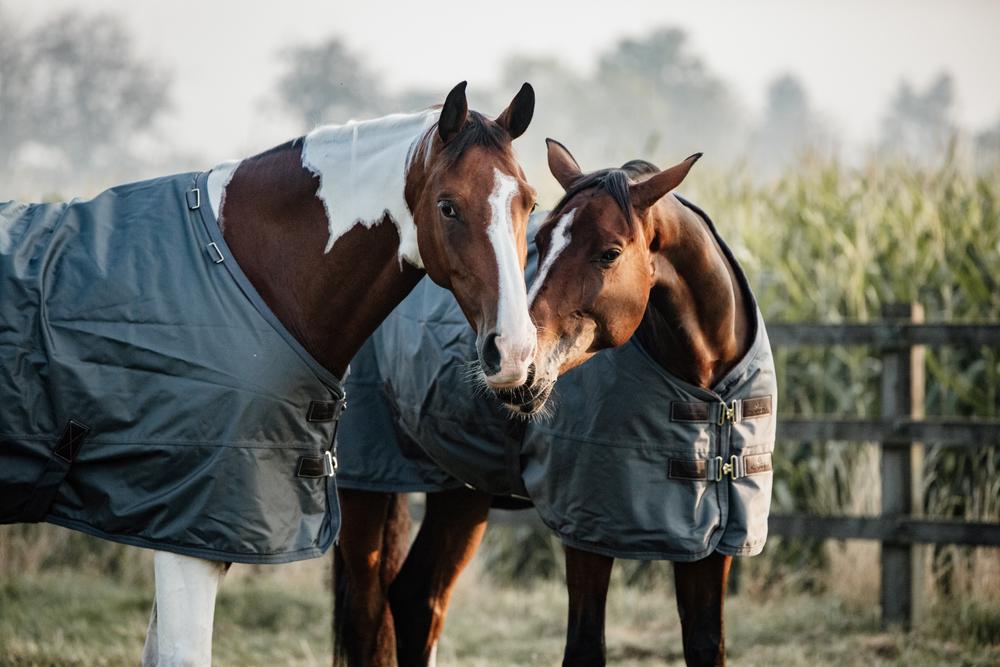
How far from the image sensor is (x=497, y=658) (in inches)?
191

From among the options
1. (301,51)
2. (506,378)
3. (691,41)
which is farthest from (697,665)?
(691,41)

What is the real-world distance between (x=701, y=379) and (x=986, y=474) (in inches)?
130

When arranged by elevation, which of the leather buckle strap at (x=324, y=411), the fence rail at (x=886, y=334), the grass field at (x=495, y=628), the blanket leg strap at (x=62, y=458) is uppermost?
the fence rail at (x=886, y=334)

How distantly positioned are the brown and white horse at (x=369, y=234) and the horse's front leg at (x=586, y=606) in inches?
35.0

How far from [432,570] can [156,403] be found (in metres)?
1.68

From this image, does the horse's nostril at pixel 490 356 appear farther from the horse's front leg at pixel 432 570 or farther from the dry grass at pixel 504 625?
the dry grass at pixel 504 625

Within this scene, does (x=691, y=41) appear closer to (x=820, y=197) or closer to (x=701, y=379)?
(x=820, y=197)

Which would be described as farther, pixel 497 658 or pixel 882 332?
pixel 882 332

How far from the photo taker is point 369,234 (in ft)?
9.07

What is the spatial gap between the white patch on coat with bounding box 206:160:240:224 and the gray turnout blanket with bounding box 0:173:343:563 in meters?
0.13

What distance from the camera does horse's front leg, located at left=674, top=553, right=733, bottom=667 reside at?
9.93 ft

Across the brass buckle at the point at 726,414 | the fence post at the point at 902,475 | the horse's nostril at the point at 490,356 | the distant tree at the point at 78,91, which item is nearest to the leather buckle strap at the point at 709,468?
the brass buckle at the point at 726,414

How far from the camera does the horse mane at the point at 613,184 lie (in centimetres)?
288

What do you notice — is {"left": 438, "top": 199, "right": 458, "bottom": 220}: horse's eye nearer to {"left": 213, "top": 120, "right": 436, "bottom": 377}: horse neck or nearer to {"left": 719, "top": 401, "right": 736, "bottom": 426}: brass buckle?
{"left": 213, "top": 120, "right": 436, "bottom": 377}: horse neck
